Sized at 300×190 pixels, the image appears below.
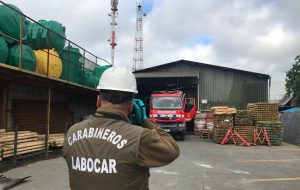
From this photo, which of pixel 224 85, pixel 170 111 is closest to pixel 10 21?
pixel 170 111

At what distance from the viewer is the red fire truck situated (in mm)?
25203

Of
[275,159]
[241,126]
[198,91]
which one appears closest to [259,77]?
[198,91]

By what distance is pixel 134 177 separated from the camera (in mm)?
2564

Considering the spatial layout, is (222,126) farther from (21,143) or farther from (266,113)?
(21,143)

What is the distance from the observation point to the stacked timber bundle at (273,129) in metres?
22.8

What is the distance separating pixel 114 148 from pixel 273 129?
71.0 feet

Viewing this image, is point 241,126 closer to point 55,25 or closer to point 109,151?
point 55,25

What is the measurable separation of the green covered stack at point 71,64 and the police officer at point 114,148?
15.0 metres

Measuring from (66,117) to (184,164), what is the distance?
8.99m

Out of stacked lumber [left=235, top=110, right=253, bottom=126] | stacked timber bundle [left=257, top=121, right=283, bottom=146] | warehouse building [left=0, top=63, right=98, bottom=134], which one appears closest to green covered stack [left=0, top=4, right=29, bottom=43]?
warehouse building [left=0, top=63, right=98, bottom=134]

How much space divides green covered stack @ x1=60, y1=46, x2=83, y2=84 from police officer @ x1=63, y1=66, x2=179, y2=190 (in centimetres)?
1497

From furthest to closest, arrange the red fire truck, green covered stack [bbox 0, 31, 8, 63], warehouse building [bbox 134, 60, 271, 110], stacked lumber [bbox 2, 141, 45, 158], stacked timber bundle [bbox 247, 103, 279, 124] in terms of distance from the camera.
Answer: warehouse building [bbox 134, 60, 271, 110], the red fire truck, stacked timber bundle [bbox 247, 103, 279, 124], stacked lumber [bbox 2, 141, 45, 158], green covered stack [bbox 0, 31, 8, 63]

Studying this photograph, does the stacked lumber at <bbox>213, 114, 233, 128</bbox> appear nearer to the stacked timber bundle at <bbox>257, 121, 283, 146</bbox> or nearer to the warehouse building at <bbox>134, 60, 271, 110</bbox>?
the stacked timber bundle at <bbox>257, 121, 283, 146</bbox>

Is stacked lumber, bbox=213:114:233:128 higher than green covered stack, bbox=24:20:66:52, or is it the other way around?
green covered stack, bbox=24:20:66:52
